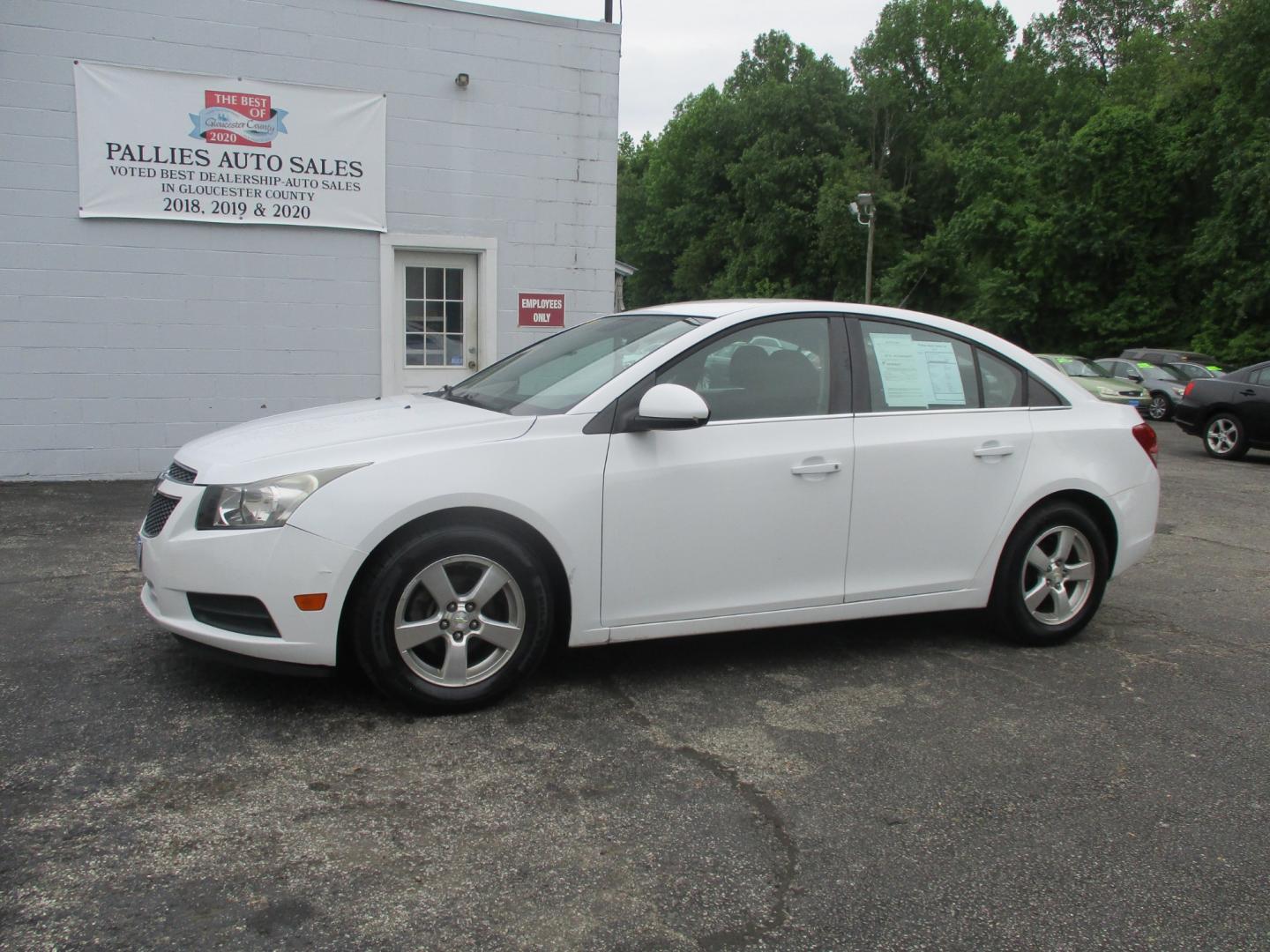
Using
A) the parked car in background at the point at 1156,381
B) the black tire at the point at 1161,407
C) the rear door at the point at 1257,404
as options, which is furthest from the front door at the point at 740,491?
the black tire at the point at 1161,407

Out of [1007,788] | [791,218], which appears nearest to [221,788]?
[1007,788]

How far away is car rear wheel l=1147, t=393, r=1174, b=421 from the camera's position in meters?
22.5

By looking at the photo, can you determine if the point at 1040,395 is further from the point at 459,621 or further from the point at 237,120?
the point at 237,120

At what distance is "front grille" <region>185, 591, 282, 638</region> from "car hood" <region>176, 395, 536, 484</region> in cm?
40

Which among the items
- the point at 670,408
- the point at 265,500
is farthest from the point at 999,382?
the point at 265,500

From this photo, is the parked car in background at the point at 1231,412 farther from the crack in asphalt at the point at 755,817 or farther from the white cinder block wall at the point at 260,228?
the crack in asphalt at the point at 755,817

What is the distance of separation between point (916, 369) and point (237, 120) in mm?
7137

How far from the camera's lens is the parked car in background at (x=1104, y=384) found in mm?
21250

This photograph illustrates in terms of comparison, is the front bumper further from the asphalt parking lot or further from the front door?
the front door

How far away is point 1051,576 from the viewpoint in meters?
4.97

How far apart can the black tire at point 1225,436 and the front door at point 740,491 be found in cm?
1227

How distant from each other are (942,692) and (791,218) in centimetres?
5491

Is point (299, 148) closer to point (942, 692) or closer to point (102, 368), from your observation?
point (102, 368)

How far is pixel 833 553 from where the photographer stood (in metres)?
4.48
